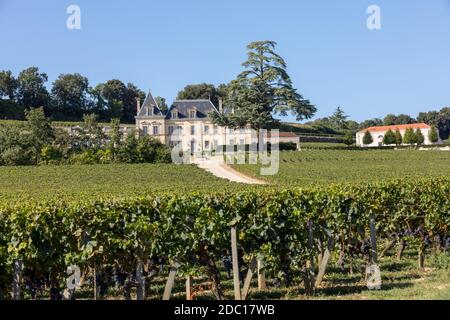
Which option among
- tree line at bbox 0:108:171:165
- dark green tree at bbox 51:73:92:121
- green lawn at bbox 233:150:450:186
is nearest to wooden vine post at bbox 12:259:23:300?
green lawn at bbox 233:150:450:186

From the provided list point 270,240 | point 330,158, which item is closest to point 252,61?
point 330,158

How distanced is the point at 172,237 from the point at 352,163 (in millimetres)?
44911

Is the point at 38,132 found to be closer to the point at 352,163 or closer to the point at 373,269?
the point at 352,163

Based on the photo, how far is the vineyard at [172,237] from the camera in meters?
8.91

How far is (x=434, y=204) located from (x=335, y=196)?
12.8 feet

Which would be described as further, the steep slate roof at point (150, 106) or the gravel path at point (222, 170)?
the steep slate roof at point (150, 106)

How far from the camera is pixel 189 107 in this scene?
85.4 meters

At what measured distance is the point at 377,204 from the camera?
1284 cm

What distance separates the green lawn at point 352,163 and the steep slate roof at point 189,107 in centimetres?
2833

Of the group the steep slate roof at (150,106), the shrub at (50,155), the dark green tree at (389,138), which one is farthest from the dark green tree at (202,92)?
the shrub at (50,155)

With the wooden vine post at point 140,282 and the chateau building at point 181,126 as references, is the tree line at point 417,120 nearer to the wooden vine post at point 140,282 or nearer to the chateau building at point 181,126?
the chateau building at point 181,126

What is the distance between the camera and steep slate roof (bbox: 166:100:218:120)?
8475 cm

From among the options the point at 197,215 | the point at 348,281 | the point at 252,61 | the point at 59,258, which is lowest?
the point at 348,281

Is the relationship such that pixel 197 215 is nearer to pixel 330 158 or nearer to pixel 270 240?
pixel 270 240
